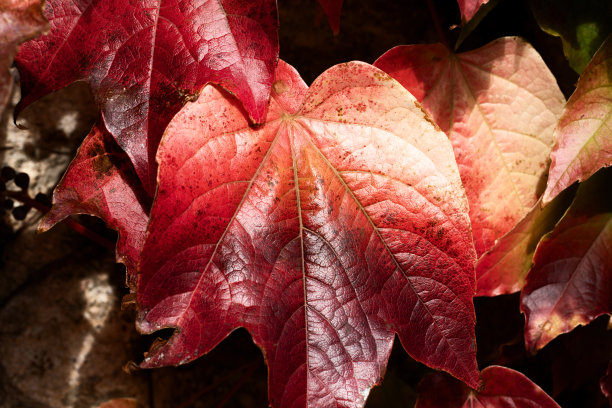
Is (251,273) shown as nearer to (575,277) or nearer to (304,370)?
(304,370)

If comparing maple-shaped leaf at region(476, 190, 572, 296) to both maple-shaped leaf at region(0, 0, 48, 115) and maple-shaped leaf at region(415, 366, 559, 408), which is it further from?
maple-shaped leaf at region(0, 0, 48, 115)

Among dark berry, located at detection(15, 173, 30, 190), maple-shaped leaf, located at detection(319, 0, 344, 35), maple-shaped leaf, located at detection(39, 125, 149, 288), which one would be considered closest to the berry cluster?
dark berry, located at detection(15, 173, 30, 190)

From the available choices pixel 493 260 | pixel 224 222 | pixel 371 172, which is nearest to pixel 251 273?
pixel 224 222

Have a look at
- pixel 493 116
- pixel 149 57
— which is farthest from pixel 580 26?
pixel 149 57

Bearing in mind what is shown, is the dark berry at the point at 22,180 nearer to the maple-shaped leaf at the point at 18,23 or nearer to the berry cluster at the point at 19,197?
the berry cluster at the point at 19,197

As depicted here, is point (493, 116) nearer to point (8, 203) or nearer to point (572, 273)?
point (572, 273)
